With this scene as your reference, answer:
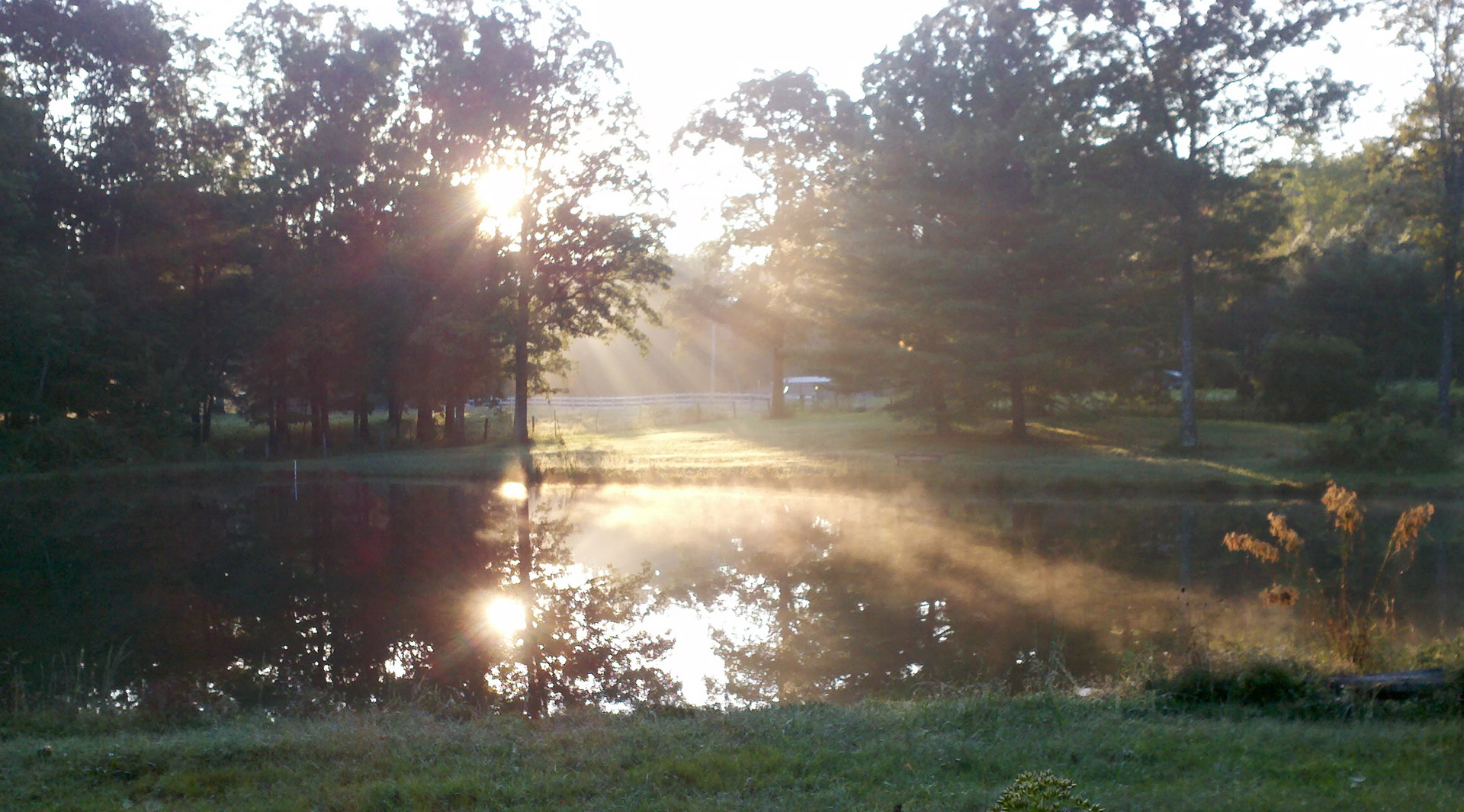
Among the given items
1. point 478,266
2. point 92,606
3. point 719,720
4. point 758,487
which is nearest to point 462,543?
point 92,606

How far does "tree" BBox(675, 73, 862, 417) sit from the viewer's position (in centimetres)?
4244

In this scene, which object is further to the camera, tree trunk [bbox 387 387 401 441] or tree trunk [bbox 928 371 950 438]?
tree trunk [bbox 387 387 401 441]

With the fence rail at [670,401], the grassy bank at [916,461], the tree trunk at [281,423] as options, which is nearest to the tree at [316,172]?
the tree trunk at [281,423]

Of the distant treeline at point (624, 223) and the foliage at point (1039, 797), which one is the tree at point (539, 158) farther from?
the foliage at point (1039, 797)

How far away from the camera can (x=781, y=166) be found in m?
44.1

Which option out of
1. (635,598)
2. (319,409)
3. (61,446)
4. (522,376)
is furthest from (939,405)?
(61,446)

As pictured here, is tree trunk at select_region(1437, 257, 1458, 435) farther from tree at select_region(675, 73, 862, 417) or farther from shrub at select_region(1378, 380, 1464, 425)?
tree at select_region(675, 73, 862, 417)

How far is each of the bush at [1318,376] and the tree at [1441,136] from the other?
15.9 feet

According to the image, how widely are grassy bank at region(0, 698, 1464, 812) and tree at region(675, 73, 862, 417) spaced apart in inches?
1312

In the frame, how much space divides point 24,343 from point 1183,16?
102ft

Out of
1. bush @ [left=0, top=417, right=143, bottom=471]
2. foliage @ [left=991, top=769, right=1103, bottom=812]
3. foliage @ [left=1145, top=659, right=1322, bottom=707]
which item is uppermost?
bush @ [left=0, top=417, right=143, bottom=471]

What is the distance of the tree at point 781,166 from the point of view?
139ft

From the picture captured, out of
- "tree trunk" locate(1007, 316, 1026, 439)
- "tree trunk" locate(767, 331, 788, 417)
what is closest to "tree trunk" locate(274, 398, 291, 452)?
"tree trunk" locate(767, 331, 788, 417)

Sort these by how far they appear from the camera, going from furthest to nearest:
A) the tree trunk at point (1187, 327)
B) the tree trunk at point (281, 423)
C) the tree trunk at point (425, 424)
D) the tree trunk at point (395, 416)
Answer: the tree trunk at point (425, 424) < the tree trunk at point (395, 416) < the tree trunk at point (281, 423) < the tree trunk at point (1187, 327)
